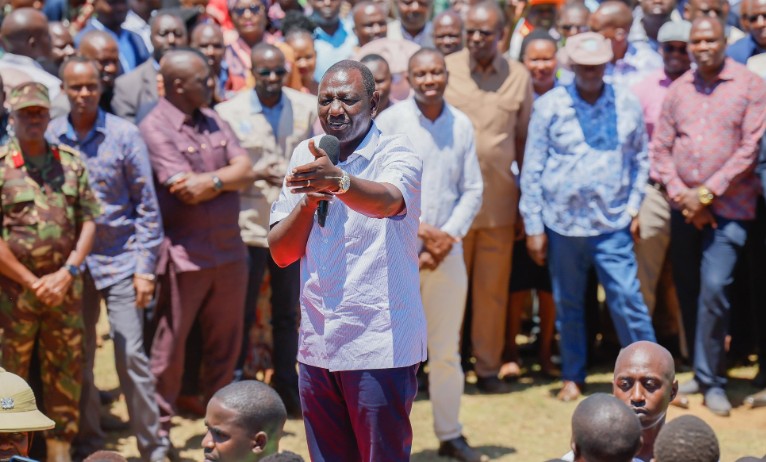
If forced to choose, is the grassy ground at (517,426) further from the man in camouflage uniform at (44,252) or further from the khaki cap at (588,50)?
the khaki cap at (588,50)

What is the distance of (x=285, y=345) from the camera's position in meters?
8.46

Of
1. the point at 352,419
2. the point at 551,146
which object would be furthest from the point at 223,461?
the point at 551,146

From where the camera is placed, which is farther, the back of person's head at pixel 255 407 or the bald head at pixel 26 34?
the bald head at pixel 26 34

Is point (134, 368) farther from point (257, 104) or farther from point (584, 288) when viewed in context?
point (584, 288)

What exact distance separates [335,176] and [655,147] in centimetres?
483

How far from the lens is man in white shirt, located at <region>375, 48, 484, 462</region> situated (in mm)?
7379

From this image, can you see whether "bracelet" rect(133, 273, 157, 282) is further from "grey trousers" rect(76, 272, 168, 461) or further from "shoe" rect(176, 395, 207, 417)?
"shoe" rect(176, 395, 207, 417)

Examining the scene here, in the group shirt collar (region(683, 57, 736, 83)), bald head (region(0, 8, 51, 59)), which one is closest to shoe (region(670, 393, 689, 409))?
shirt collar (region(683, 57, 736, 83))

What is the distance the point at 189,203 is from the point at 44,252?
3.38 feet

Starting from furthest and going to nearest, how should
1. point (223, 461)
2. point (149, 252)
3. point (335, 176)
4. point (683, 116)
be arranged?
point (683, 116) < point (149, 252) < point (223, 461) < point (335, 176)

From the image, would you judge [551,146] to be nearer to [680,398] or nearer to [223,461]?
[680,398]

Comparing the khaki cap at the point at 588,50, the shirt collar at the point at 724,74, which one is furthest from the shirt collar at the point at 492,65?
the shirt collar at the point at 724,74

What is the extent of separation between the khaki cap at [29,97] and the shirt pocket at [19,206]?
0.44m

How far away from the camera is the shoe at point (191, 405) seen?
8.35 m
